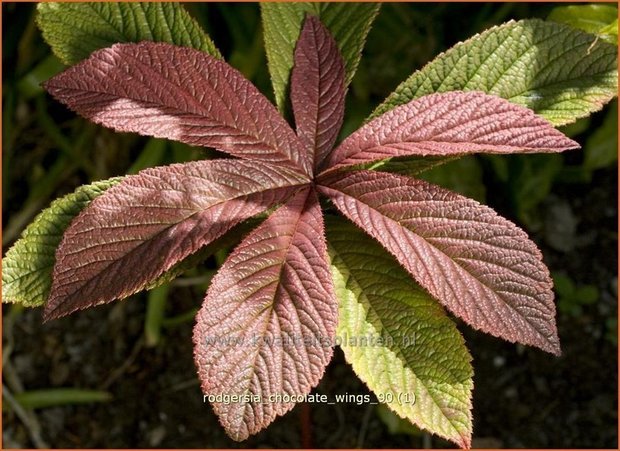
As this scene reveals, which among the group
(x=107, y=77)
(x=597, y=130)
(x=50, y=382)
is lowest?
(x=50, y=382)

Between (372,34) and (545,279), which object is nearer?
(545,279)

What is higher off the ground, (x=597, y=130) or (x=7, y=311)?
(x=597, y=130)

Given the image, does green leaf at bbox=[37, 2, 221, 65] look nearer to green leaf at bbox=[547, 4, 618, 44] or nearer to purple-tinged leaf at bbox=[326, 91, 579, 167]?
purple-tinged leaf at bbox=[326, 91, 579, 167]

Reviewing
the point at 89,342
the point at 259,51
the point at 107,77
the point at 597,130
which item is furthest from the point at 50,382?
the point at 597,130

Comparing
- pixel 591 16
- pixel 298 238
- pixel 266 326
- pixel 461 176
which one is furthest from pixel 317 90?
pixel 461 176

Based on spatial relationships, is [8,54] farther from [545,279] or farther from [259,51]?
[545,279]

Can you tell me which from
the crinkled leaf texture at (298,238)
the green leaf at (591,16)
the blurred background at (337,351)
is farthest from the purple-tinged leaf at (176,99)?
the blurred background at (337,351)

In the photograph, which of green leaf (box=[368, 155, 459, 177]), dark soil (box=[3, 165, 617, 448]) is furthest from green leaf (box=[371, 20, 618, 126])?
→ dark soil (box=[3, 165, 617, 448])
